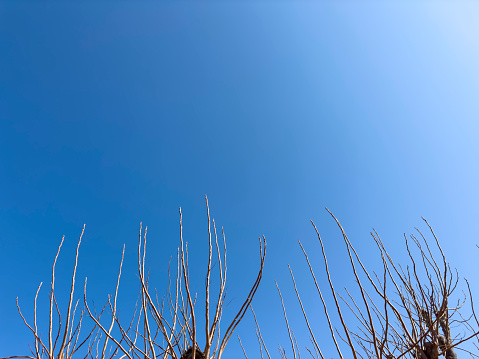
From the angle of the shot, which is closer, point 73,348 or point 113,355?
point 73,348

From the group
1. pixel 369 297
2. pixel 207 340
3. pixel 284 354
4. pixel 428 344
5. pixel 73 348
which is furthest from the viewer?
pixel 284 354

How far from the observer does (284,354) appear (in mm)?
3049

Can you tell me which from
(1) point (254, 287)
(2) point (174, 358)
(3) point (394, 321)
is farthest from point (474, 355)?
(2) point (174, 358)

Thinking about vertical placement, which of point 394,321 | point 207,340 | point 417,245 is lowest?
point 207,340

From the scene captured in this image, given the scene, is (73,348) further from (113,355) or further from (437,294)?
(437,294)

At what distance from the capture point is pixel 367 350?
10.2 ft

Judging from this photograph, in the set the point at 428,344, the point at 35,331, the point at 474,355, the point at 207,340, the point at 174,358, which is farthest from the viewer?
the point at 474,355

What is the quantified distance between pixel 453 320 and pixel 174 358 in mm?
3918

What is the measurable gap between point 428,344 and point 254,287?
2134mm

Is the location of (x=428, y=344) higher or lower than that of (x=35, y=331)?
lower

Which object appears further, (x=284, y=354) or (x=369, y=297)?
(x=284, y=354)

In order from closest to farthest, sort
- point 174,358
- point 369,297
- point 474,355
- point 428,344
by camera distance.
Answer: point 174,358
point 428,344
point 369,297
point 474,355

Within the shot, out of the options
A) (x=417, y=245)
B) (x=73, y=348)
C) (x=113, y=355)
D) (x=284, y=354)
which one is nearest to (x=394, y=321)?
(x=417, y=245)

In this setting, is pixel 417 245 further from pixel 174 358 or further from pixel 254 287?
pixel 174 358
